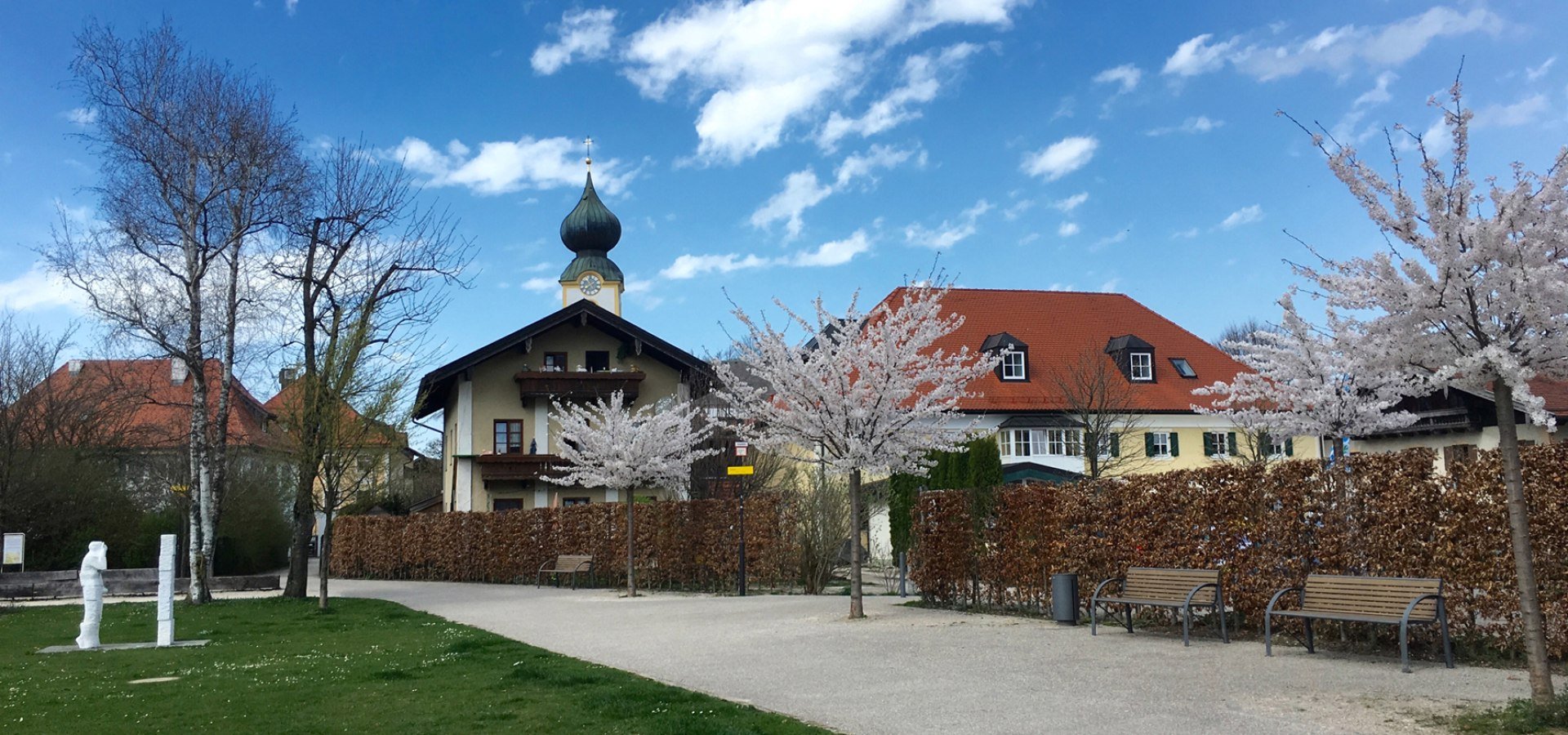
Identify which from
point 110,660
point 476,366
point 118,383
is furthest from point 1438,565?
point 476,366

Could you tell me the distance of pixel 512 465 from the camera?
42.2 meters

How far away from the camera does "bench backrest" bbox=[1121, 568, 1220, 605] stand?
44.0 feet

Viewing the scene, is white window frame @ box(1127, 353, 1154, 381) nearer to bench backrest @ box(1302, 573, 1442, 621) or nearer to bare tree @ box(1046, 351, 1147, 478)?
bare tree @ box(1046, 351, 1147, 478)

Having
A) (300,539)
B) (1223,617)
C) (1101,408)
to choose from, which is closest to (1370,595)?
(1223,617)

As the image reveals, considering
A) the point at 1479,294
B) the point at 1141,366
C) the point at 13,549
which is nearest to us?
the point at 1479,294

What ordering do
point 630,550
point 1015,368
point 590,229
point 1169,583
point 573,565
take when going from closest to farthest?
point 1169,583 < point 630,550 < point 573,565 < point 1015,368 < point 590,229

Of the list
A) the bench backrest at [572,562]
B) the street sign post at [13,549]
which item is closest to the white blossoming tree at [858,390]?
the bench backrest at [572,562]

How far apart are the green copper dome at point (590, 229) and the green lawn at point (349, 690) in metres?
43.4

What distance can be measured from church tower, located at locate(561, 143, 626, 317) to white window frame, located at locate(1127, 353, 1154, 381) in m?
24.7

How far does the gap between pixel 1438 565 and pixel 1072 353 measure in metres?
36.2

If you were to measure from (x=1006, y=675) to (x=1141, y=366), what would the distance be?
3802 cm

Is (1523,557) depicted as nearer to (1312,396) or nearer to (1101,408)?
(1312,396)

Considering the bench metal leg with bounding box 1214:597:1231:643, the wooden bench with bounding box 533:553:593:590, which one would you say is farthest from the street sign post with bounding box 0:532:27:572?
the bench metal leg with bounding box 1214:597:1231:643

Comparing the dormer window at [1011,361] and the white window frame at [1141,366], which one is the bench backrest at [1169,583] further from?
the white window frame at [1141,366]
